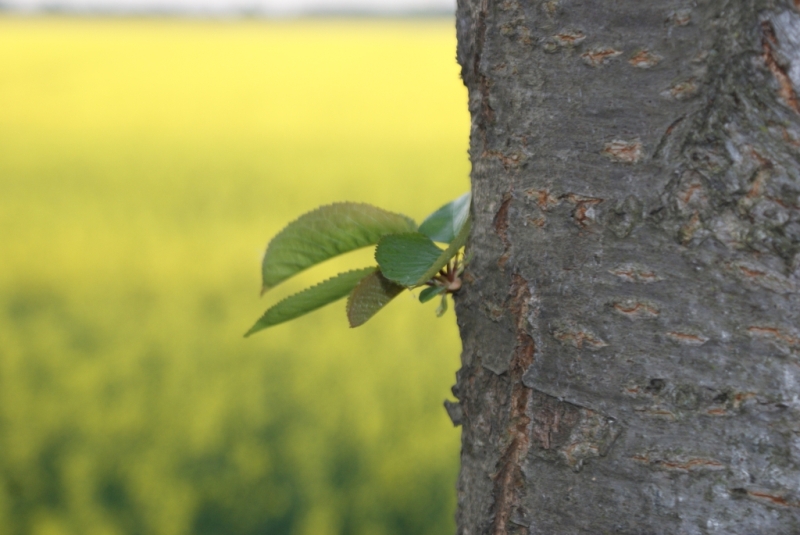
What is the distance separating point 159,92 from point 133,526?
142 inches

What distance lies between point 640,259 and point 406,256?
0.39 feet

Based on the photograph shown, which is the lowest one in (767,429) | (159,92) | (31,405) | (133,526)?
(133,526)

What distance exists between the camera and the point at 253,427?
1.89 meters

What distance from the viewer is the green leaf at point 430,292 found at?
349mm

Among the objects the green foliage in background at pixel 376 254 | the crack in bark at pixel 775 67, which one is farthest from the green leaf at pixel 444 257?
the crack in bark at pixel 775 67

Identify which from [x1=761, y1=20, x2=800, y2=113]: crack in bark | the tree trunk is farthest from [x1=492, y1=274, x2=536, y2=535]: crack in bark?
[x1=761, y1=20, x2=800, y2=113]: crack in bark

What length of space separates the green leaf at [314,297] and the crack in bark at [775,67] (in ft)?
0.65

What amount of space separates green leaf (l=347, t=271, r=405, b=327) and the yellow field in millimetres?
111

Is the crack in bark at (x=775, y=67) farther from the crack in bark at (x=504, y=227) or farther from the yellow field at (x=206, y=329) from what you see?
the yellow field at (x=206, y=329)

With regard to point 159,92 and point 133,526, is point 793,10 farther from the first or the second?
point 159,92

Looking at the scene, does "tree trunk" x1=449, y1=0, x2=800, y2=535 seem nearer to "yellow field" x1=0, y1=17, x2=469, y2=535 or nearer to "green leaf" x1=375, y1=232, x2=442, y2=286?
"green leaf" x1=375, y1=232, x2=442, y2=286

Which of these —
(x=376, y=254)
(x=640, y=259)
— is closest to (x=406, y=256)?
(x=376, y=254)

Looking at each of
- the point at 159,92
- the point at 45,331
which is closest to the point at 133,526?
the point at 45,331

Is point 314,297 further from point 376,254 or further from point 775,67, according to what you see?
point 775,67
